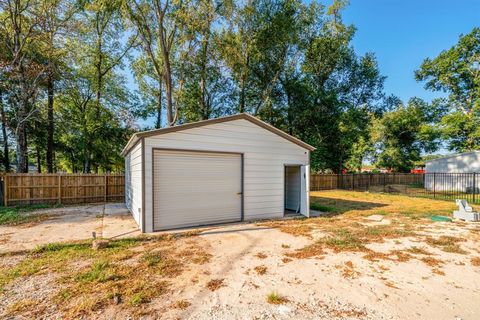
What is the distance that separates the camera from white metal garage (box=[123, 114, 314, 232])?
5844mm

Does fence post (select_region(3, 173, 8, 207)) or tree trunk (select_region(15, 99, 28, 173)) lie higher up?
tree trunk (select_region(15, 99, 28, 173))

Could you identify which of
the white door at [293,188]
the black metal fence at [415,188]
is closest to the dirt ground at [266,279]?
the white door at [293,188]

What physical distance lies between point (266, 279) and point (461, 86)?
31.4 m

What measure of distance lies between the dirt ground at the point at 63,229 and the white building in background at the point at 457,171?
19.2 m

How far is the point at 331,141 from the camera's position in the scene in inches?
795

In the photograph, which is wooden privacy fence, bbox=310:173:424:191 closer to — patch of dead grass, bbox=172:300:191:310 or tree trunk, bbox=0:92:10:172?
patch of dead grass, bbox=172:300:191:310

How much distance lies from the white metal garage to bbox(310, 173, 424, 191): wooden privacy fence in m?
10.2

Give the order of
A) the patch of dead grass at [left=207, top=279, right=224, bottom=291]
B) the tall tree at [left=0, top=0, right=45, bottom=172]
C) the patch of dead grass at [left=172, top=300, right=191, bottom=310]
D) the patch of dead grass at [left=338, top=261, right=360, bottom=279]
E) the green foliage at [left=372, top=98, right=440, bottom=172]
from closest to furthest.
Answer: the patch of dead grass at [left=172, top=300, right=191, bottom=310], the patch of dead grass at [left=207, top=279, right=224, bottom=291], the patch of dead grass at [left=338, top=261, right=360, bottom=279], the tall tree at [left=0, top=0, right=45, bottom=172], the green foliage at [left=372, top=98, right=440, bottom=172]

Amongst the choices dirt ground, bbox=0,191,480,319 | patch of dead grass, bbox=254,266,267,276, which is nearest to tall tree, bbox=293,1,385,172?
dirt ground, bbox=0,191,480,319

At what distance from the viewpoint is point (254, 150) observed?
23.7 feet

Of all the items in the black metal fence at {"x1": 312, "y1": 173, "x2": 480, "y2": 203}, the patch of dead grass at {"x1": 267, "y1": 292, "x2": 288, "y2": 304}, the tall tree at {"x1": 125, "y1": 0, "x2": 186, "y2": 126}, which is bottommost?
the black metal fence at {"x1": 312, "y1": 173, "x2": 480, "y2": 203}

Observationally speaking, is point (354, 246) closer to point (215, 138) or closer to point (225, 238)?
point (225, 238)

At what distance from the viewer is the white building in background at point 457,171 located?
16517 millimetres

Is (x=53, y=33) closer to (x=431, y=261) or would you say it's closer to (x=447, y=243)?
(x=431, y=261)
